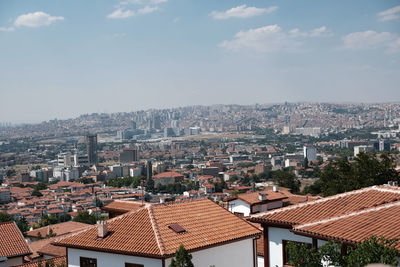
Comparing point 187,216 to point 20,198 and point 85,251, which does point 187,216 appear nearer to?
point 85,251

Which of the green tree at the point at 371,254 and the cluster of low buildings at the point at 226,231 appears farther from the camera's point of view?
the cluster of low buildings at the point at 226,231

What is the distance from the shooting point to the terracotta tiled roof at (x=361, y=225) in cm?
497

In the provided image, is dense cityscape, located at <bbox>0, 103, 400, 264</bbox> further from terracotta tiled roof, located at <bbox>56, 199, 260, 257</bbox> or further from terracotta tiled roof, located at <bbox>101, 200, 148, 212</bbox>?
terracotta tiled roof, located at <bbox>56, 199, 260, 257</bbox>

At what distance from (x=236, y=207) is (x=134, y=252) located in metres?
9.68

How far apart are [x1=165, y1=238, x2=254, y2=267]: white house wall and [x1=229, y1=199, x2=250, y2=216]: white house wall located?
7694 mm

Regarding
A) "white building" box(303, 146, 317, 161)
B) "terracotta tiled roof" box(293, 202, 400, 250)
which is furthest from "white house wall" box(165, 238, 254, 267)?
"white building" box(303, 146, 317, 161)

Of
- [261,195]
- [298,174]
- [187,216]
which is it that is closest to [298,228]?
[187,216]

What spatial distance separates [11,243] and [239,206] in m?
7.83

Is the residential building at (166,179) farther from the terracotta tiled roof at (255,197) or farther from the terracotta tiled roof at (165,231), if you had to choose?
the terracotta tiled roof at (165,231)

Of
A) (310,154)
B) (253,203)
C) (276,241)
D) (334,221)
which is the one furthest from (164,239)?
(310,154)

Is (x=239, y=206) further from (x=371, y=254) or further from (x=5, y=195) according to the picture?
(x=5, y=195)

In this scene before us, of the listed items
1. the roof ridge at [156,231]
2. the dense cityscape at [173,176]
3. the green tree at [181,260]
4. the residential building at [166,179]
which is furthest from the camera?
the residential building at [166,179]

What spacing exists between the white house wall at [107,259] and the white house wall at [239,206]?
28.3ft

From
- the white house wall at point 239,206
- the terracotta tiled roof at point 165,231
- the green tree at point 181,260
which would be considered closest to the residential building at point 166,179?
the white house wall at point 239,206
